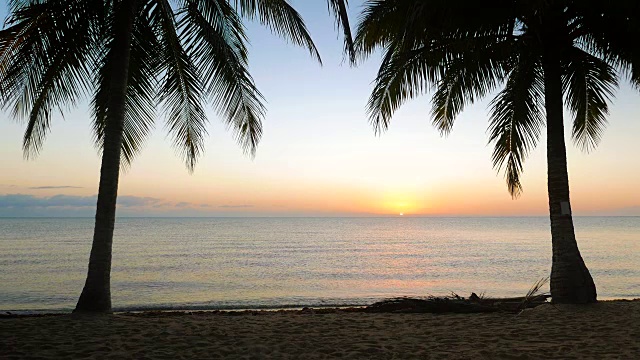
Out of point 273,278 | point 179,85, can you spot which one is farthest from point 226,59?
point 273,278

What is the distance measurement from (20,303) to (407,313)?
1375 cm

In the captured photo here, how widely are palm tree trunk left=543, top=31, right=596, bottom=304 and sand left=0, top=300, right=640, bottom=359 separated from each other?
565 mm

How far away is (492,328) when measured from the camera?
23.3 feet

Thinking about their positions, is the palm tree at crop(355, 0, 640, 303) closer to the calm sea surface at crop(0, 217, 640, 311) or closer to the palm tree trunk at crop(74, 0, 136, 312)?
the palm tree trunk at crop(74, 0, 136, 312)

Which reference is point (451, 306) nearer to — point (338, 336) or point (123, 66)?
point (338, 336)

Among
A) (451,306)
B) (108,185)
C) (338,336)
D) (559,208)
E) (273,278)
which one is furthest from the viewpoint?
(273,278)

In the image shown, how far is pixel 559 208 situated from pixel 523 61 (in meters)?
2.74

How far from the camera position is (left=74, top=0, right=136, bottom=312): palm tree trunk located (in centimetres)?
777

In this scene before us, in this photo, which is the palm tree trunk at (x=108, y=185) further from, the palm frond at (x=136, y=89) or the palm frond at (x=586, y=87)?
the palm frond at (x=586, y=87)

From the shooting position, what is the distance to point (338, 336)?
6602 mm

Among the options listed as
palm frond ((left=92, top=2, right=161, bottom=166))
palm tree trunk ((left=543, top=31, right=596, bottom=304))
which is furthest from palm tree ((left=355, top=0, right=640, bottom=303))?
palm frond ((left=92, top=2, right=161, bottom=166))

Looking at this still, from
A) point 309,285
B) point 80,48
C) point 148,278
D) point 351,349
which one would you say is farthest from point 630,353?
point 148,278

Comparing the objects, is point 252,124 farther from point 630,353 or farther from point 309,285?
point 309,285

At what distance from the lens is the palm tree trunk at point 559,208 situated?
8.73m
